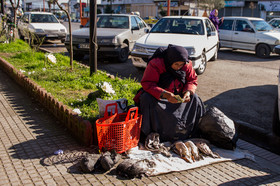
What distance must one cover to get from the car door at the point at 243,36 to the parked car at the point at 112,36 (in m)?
4.93

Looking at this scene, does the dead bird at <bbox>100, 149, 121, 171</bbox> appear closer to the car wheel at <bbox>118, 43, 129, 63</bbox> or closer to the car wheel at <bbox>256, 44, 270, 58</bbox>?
the car wheel at <bbox>118, 43, 129, 63</bbox>

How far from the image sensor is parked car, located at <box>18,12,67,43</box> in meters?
15.1

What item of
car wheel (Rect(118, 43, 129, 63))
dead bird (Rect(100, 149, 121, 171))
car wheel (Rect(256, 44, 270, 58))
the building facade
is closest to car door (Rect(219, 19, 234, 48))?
car wheel (Rect(256, 44, 270, 58))

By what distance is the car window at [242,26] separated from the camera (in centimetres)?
1426

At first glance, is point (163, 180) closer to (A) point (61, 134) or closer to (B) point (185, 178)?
(B) point (185, 178)

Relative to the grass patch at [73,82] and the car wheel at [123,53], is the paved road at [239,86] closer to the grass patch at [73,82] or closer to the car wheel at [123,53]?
the car wheel at [123,53]

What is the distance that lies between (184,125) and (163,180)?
1069 mm

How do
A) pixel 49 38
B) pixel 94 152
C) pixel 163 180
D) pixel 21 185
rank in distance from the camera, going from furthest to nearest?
pixel 49 38 → pixel 94 152 → pixel 163 180 → pixel 21 185

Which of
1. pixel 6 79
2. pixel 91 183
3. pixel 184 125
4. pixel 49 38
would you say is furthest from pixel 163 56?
pixel 49 38

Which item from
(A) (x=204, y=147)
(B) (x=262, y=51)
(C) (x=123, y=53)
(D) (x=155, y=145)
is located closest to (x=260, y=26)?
(B) (x=262, y=51)

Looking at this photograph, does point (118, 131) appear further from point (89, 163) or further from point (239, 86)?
point (239, 86)

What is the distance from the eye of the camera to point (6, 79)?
8070 mm

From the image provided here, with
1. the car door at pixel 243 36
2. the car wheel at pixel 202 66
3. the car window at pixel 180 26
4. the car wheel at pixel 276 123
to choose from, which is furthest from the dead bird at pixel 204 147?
the car door at pixel 243 36

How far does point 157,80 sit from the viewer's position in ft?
13.9
